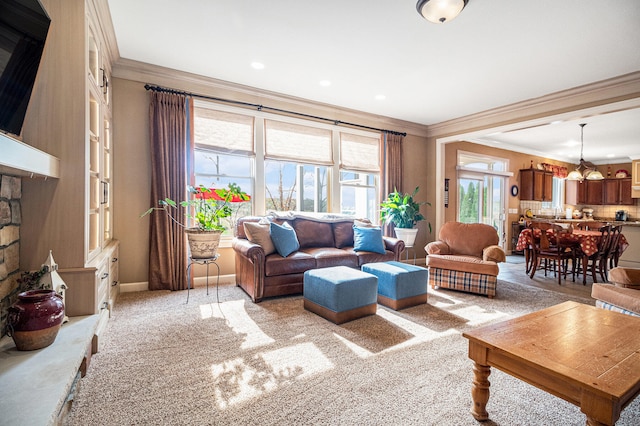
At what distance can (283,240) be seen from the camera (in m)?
3.79

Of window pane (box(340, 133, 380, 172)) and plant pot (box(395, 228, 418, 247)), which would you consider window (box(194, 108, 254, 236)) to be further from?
plant pot (box(395, 228, 418, 247))

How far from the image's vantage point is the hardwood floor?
437 cm

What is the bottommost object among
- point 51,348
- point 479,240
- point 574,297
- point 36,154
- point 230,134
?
point 574,297

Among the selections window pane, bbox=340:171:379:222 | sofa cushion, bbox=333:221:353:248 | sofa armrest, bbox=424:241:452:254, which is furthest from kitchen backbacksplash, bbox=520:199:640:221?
sofa cushion, bbox=333:221:353:248

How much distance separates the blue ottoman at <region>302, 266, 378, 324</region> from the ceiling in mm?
2355

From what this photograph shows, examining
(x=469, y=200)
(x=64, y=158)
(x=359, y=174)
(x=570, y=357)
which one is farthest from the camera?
(x=469, y=200)

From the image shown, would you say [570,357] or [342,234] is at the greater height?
[342,234]

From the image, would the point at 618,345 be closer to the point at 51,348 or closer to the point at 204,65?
the point at 51,348

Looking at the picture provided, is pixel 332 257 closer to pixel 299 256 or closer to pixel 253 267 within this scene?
pixel 299 256

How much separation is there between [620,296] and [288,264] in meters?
3.01

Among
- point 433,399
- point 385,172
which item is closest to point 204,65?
point 385,172

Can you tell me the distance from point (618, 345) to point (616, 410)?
594 millimetres

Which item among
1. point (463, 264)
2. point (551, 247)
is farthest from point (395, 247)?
point (551, 247)

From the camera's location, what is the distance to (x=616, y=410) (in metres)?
1.18
